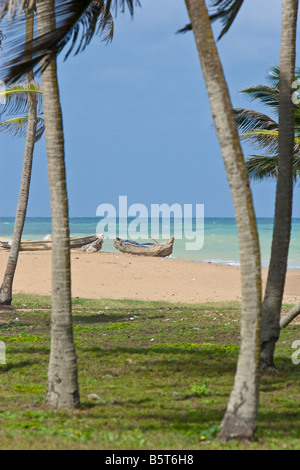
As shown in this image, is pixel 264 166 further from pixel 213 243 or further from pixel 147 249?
pixel 213 243

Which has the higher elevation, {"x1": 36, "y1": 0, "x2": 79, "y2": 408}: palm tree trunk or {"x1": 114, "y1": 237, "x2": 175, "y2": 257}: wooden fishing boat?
{"x1": 114, "y1": 237, "x2": 175, "y2": 257}: wooden fishing boat

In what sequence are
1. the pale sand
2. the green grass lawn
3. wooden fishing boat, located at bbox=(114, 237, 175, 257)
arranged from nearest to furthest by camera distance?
the green grass lawn
the pale sand
wooden fishing boat, located at bbox=(114, 237, 175, 257)

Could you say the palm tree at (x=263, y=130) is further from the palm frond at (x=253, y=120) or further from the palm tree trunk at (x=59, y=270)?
the palm tree trunk at (x=59, y=270)

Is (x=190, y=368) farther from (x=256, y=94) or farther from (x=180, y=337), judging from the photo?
(x=256, y=94)

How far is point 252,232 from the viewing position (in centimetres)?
616

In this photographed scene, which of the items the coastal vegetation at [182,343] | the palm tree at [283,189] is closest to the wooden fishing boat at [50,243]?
the coastal vegetation at [182,343]

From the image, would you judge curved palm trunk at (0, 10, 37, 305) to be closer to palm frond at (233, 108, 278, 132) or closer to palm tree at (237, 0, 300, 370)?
palm frond at (233, 108, 278, 132)

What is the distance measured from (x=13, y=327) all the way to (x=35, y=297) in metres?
7.26

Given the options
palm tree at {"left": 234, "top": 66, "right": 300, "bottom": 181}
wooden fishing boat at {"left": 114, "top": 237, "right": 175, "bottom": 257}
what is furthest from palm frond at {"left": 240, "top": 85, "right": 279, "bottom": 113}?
wooden fishing boat at {"left": 114, "top": 237, "right": 175, "bottom": 257}

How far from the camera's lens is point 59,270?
307 inches

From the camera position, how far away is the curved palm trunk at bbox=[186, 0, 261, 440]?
6.16 meters

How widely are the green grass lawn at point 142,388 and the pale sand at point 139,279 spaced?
27.5 ft

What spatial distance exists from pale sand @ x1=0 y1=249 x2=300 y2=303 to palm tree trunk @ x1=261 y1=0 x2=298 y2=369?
13.8m
